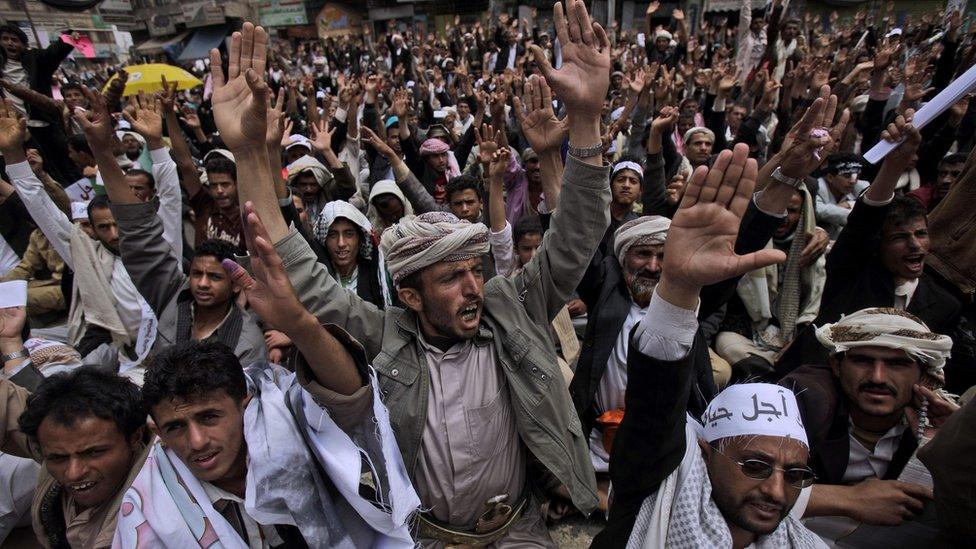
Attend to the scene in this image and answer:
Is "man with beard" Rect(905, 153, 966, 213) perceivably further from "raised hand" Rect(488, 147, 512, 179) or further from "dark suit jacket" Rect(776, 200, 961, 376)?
"raised hand" Rect(488, 147, 512, 179)

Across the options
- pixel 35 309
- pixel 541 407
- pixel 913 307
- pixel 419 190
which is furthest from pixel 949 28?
pixel 35 309

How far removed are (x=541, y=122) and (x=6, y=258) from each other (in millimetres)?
5398

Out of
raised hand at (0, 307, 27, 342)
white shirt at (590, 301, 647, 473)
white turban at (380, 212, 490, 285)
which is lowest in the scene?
white shirt at (590, 301, 647, 473)

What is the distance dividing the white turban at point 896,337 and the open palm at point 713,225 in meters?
1.19

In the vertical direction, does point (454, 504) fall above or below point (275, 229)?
below

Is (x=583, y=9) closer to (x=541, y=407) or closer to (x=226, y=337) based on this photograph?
(x=541, y=407)

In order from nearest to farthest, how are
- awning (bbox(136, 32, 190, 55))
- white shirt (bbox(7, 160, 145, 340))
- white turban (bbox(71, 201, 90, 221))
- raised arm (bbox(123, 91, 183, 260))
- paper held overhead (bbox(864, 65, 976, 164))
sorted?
paper held overhead (bbox(864, 65, 976, 164)) → white shirt (bbox(7, 160, 145, 340)) → raised arm (bbox(123, 91, 183, 260)) → white turban (bbox(71, 201, 90, 221)) → awning (bbox(136, 32, 190, 55))

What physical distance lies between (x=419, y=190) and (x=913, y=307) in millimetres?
3662

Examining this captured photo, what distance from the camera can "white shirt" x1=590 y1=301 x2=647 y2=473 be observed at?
2879 mm

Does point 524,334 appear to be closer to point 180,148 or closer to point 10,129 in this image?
point 10,129

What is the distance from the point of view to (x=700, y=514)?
62.6 inches

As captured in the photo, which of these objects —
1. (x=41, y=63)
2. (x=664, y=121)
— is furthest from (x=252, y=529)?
(x=41, y=63)

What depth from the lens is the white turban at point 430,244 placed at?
193cm

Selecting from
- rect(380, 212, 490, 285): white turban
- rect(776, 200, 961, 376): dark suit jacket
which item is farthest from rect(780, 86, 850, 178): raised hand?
rect(380, 212, 490, 285): white turban
